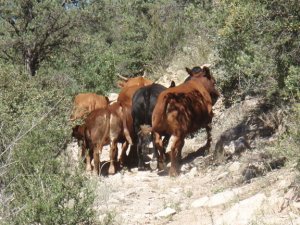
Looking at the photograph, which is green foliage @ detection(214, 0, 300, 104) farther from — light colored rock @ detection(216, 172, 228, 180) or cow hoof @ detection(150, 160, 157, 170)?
cow hoof @ detection(150, 160, 157, 170)

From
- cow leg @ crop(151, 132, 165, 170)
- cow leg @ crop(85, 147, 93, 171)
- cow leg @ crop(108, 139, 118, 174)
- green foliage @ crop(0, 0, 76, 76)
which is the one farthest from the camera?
green foliage @ crop(0, 0, 76, 76)

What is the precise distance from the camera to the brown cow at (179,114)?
11031 mm

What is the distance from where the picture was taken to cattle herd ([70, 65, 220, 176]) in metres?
11.1

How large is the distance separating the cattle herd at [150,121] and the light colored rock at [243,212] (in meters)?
3.45

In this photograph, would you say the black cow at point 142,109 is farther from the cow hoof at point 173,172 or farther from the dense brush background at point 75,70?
the dense brush background at point 75,70

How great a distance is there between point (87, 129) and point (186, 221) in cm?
494

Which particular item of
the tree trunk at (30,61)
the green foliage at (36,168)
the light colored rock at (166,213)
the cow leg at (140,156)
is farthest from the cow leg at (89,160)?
the tree trunk at (30,61)

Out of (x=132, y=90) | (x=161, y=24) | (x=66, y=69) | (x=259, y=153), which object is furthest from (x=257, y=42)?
(x=161, y=24)

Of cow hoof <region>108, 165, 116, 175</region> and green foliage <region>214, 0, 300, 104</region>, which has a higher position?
green foliage <region>214, 0, 300, 104</region>

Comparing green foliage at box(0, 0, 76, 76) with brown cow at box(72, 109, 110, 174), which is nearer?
brown cow at box(72, 109, 110, 174)

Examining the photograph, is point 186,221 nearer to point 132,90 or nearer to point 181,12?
point 132,90

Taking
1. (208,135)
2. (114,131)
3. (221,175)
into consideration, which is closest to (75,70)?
(114,131)

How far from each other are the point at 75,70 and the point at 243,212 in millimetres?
14621

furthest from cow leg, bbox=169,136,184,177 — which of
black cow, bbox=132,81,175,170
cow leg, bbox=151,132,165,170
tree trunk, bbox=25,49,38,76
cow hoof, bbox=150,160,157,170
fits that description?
tree trunk, bbox=25,49,38,76
